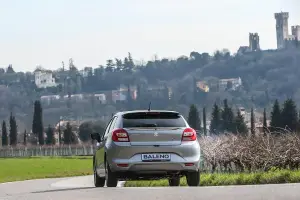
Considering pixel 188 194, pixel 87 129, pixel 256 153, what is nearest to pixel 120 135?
pixel 188 194

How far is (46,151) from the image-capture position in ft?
477

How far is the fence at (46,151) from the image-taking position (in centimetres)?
13862

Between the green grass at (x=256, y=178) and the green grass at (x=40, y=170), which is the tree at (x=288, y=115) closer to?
the green grass at (x=40, y=170)

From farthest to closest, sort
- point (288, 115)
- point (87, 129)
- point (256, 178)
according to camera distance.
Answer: point (87, 129)
point (288, 115)
point (256, 178)

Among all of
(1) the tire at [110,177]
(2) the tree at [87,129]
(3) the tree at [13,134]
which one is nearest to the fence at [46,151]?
(3) the tree at [13,134]

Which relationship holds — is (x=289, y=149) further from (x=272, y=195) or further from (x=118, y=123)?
(x=272, y=195)

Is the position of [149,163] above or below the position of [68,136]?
above

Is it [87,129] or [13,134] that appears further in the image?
[87,129]

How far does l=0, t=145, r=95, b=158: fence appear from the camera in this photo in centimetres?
13862

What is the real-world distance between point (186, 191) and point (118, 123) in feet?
14.3

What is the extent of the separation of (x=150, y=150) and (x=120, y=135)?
25.9 inches

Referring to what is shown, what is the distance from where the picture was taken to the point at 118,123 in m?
20.4

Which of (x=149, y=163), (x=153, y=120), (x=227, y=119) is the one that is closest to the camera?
(x=149, y=163)

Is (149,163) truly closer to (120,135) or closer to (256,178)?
(120,135)
